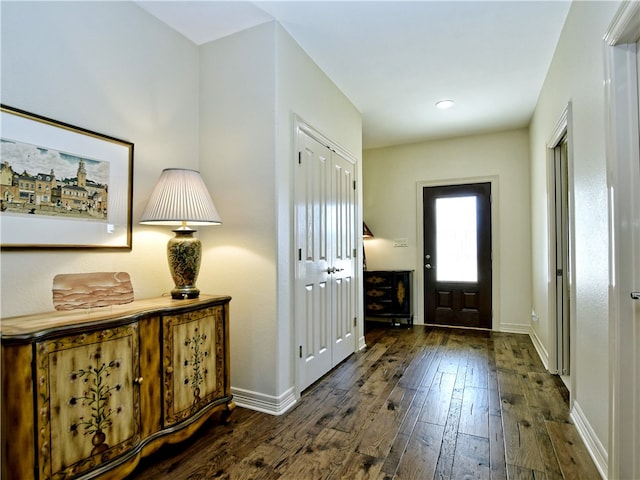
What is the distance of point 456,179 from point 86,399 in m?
4.67

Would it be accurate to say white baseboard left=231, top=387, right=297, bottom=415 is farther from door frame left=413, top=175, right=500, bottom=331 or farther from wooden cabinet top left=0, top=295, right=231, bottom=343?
door frame left=413, top=175, right=500, bottom=331

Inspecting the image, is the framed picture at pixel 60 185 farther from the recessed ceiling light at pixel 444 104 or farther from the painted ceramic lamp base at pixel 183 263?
the recessed ceiling light at pixel 444 104

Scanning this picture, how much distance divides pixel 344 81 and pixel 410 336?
3011mm

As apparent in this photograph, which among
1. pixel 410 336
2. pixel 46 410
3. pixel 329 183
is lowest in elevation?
pixel 410 336

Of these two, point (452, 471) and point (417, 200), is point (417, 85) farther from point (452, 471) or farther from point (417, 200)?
point (452, 471)

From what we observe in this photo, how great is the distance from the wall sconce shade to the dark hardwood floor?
2.92 ft

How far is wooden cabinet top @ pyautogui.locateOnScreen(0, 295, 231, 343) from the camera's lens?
4.30 ft

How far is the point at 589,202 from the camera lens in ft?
6.33

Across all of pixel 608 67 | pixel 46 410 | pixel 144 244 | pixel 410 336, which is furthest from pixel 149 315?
pixel 410 336

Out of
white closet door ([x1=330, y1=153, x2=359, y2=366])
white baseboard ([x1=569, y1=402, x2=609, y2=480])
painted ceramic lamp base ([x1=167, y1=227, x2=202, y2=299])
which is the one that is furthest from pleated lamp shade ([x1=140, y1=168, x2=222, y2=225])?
white baseboard ([x1=569, y1=402, x2=609, y2=480])

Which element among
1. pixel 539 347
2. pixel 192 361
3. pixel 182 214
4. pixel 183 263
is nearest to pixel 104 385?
pixel 192 361

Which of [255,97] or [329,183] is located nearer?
[255,97]

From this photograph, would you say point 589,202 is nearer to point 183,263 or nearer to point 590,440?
point 590,440

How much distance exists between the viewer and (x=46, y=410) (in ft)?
4.42
